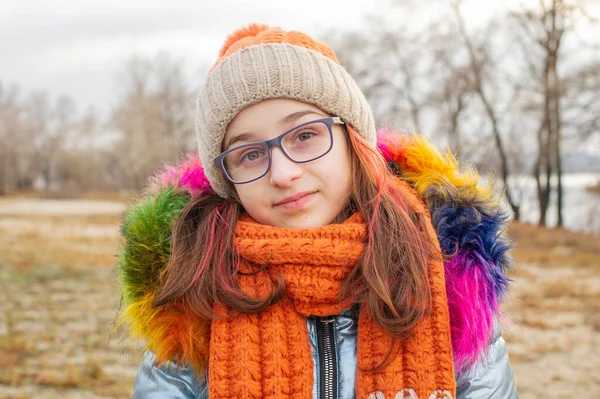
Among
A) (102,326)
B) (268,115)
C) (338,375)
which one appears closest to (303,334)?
(338,375)

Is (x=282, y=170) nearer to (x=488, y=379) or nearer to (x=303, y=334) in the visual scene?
(x=303, y=334)

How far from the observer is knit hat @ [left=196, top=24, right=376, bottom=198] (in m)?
1.41

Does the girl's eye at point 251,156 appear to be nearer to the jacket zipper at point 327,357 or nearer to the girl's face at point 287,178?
the girl's face at point 287,178

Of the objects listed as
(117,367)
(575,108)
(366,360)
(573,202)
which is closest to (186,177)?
(366,360)

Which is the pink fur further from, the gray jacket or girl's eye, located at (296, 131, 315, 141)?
girl's eye, located at (296, 131, 315, 141)

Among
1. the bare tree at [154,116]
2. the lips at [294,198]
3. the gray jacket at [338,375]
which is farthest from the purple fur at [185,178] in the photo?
the bare tree at [154,116]

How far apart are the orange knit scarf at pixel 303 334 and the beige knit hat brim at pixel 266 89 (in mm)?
304

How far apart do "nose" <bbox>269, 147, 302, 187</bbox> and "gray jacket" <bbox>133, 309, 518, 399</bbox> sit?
0.39 metres

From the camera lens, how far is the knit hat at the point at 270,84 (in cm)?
141

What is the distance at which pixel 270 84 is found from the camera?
140cm

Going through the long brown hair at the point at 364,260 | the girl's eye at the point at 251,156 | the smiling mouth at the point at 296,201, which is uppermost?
the girl's eye at the point at 251,156

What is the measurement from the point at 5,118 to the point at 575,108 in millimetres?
40633

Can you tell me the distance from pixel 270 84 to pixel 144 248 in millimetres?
577

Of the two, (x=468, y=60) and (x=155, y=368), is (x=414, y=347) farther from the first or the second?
(x=468, y=60)
